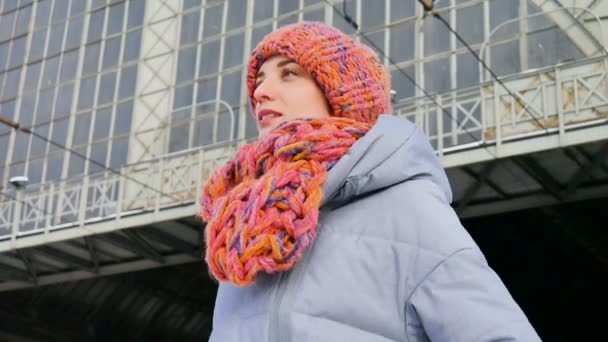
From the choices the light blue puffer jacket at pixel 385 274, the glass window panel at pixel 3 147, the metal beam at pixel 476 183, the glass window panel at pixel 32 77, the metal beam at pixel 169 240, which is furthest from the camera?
the glass window panel at pixel 32 77

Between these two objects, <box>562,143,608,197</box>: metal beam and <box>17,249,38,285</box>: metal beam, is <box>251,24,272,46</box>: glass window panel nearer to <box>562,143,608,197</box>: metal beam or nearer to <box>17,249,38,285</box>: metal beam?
<box>17,249,38,285</box>: metal beam

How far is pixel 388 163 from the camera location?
7.55ft

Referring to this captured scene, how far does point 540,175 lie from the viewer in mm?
18484

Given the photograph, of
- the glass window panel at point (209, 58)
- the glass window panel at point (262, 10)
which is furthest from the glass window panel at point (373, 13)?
the glass window panel at point (209, 58)

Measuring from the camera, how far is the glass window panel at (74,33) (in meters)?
28.2

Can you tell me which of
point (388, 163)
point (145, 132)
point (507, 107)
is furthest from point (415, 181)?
point (145, 132)

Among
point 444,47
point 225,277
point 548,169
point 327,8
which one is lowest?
point 225,277

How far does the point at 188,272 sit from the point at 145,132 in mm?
7507

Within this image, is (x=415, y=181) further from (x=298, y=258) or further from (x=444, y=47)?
(x=444, y=47)

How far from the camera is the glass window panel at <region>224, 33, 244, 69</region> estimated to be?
24.3 metres

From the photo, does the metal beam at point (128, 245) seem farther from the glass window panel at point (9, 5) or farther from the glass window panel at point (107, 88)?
the glass window panel at point (9, 5)

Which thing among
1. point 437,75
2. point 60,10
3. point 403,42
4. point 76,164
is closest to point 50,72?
point 60,10

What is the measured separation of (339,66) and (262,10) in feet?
72.0

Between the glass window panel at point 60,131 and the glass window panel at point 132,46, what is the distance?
2.33m
